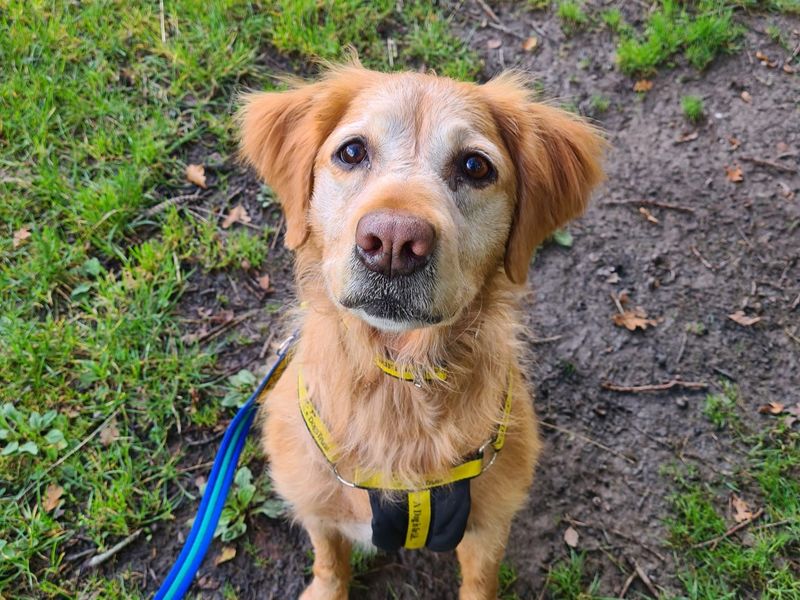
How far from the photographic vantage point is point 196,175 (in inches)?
161

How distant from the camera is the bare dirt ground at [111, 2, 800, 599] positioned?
3.15m

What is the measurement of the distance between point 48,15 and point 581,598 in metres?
4.96

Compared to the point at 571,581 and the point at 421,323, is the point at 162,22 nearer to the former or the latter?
the point at 421,323

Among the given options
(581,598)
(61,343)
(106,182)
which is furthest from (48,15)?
(581,598)

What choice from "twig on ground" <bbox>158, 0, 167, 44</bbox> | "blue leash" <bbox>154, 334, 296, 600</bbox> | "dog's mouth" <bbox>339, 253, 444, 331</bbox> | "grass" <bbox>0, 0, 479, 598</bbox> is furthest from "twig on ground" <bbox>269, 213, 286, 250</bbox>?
"dog's mouth" <bbox>339, 253, 444, 331</bbox>

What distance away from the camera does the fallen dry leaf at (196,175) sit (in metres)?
4.09

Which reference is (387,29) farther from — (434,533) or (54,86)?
(434,533)

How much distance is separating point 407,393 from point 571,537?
1495mm

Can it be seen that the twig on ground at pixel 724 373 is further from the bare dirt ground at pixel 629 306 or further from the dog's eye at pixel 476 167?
the dog's eye at pixel 476 167

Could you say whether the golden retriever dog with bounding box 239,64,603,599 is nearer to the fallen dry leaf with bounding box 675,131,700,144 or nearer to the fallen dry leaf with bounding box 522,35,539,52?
the fallen dry leaf with bounding box 675,131,700,144

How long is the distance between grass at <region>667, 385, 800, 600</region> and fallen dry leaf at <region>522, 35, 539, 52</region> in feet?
9.32

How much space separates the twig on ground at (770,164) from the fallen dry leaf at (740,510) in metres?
2.35

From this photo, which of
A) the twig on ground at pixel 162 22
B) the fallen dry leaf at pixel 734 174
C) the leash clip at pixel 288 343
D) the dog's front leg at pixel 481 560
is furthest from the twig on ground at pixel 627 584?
the twig on ground at pixel 162 22

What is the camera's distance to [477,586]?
9.15 feet
